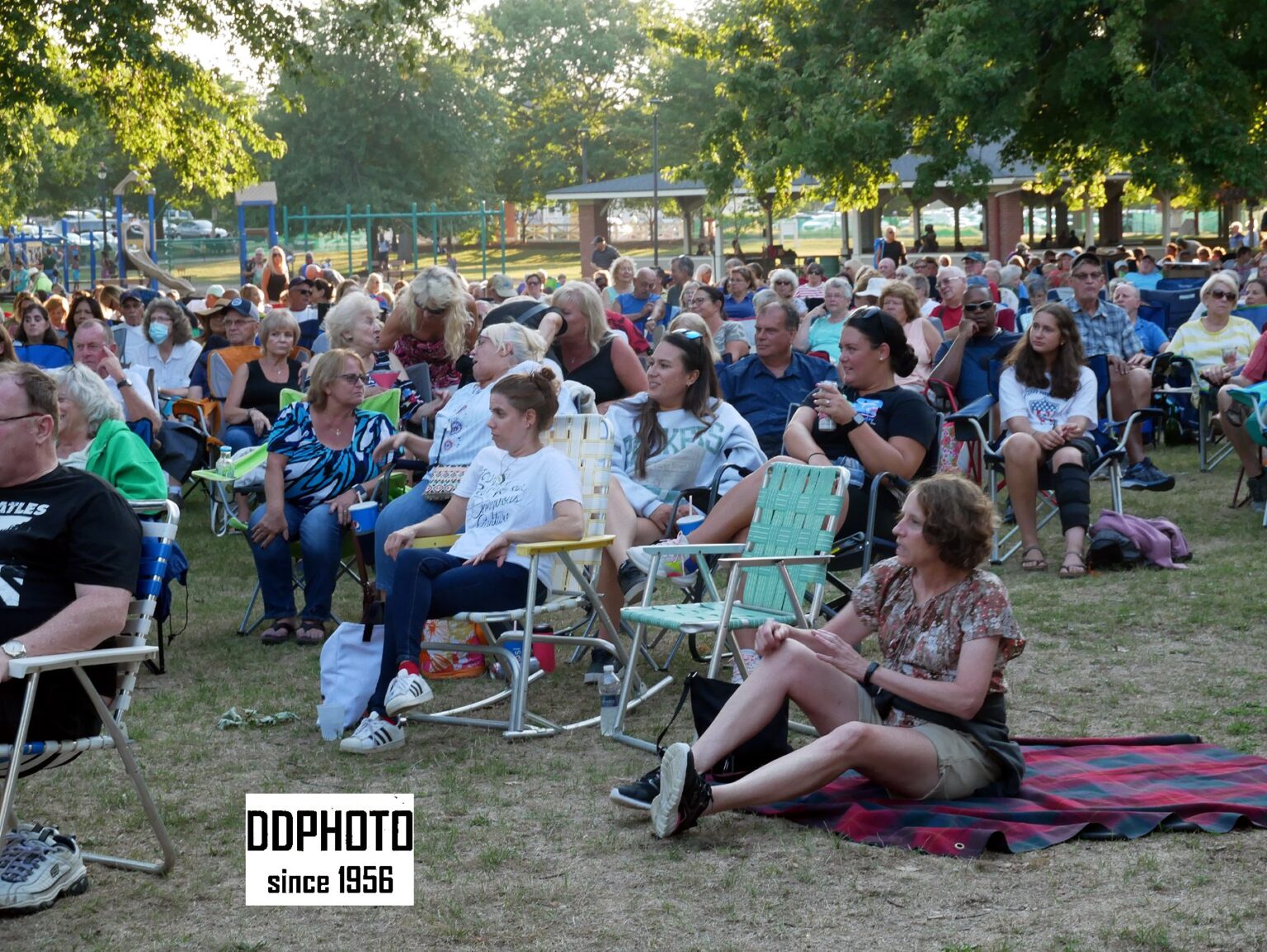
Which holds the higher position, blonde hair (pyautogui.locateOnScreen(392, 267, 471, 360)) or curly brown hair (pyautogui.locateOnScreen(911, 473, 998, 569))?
blonde hair (pyautogui.locateOnScreen(392, 267, 471, 360))

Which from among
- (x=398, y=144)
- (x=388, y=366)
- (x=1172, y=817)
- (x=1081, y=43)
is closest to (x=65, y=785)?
(x=1172, y=817)

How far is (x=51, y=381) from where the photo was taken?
4027 millimetres

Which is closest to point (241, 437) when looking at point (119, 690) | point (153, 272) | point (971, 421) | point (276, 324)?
point (276, 324)

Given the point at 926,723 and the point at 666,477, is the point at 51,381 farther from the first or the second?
the point at 666,477

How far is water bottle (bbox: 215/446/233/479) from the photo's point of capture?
26.1 feet

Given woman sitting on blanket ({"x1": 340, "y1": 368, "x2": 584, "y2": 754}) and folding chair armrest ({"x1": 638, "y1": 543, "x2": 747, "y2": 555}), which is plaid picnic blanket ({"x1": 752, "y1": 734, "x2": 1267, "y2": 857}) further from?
woman sitting on blanket ({"x1": 340, "y1": 368, "x2": 584, "y2": 754})

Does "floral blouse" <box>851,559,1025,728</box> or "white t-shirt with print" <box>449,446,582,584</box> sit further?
"white t-shirt with print" <box>449,446,582,584</box>

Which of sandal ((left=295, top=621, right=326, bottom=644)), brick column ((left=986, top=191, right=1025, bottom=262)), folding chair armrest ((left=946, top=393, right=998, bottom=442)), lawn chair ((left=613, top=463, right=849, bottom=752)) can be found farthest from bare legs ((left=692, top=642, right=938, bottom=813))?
brick column ((left=986, top=191, right=1025, bottom=262))

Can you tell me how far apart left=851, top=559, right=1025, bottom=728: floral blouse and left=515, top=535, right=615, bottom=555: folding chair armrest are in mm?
1099

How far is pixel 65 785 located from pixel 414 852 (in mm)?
1314

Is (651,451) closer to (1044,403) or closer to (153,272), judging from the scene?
(1044,403)

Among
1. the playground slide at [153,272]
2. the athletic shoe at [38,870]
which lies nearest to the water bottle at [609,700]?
the athletic shoe at [38,870]

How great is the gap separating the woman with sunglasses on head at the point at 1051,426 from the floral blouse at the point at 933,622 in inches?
136

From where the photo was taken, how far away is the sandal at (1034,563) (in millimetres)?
7855
